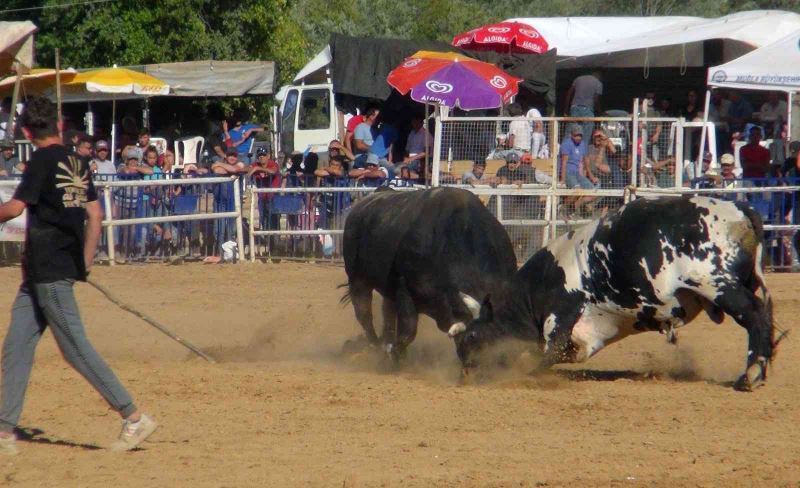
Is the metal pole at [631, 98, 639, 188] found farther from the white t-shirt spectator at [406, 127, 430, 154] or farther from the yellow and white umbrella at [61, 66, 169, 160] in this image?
the yellow and white umbrella at [61, 66, 169, 160]

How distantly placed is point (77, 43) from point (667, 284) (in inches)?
957

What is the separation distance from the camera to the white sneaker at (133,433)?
6262 millimetres

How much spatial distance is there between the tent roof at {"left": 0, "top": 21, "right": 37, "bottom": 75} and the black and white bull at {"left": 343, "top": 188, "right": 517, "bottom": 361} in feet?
23.8

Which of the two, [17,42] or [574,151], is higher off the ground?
[17,42]

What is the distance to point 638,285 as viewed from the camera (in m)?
8.10

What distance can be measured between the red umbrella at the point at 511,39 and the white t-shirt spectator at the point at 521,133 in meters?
6.19

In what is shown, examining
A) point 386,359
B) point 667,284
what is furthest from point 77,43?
point 667,284

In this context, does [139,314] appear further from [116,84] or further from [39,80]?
[116,84]

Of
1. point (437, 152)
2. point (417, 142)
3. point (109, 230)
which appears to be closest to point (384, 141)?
point (417, 142)

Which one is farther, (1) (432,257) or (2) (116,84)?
(2) (116,84)

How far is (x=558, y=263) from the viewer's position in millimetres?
8594

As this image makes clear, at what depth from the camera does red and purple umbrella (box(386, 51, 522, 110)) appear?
644 inches

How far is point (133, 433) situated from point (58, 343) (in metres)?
0.63

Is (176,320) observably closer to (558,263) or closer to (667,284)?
(558,263)
